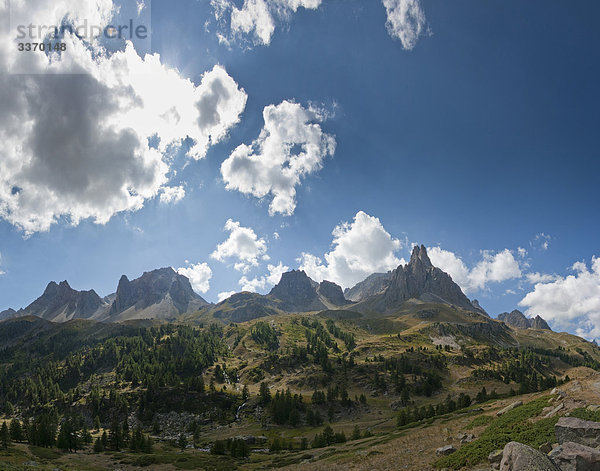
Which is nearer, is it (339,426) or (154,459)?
(154,459)

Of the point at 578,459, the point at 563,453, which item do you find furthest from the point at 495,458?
the point at 578,459

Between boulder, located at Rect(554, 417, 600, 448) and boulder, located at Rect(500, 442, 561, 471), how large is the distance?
254 inches

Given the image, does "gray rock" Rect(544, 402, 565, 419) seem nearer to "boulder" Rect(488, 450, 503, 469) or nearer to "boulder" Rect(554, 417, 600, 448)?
"boulder" Rect(554, 417, 600, 448)

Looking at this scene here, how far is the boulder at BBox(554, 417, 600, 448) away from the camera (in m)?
24.8

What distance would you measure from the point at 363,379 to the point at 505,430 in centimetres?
15408

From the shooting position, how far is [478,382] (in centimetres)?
18275

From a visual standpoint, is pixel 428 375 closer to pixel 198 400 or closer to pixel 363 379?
pixel 363 379

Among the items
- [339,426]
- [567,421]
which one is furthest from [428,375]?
[567,421]

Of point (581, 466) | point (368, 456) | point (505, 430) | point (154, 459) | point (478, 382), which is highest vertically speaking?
point (581, 466)

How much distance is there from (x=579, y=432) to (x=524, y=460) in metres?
8.17

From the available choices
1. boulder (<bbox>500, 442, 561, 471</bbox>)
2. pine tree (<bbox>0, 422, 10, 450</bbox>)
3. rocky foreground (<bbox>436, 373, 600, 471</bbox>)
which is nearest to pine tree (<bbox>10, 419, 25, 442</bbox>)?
pine tree (<bbox>0, 422, 10, 450</bbox>)

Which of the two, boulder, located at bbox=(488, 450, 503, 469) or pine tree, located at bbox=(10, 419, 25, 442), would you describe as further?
pine tree, located at bbox=(10, 419, 25, 442)

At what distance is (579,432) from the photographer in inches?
1002

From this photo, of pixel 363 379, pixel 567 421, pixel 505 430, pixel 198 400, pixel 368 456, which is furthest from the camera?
pixel 363 379
